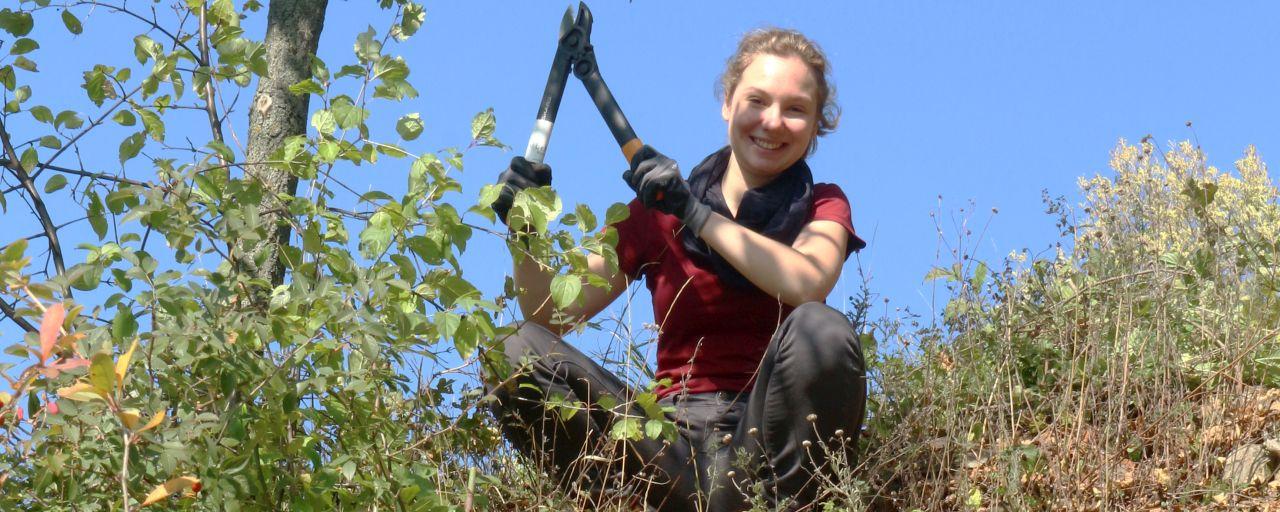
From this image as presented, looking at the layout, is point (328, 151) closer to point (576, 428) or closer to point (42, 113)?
point (42, 113)

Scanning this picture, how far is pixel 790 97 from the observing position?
389 centimetres

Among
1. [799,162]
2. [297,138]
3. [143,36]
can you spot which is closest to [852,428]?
[799,162]

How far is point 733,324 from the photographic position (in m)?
A: 3.75

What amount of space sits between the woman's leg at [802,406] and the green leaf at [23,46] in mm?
1825

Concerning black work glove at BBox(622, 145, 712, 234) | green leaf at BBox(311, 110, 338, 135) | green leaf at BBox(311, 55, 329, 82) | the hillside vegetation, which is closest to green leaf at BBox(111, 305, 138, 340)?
the hillside vegetation

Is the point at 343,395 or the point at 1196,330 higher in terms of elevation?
the point at 1196,330

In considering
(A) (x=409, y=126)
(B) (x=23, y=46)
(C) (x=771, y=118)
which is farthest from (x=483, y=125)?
(C) (x=771, y=118)

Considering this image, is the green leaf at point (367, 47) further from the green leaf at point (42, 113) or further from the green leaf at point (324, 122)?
the green leaf at point (42, 113)

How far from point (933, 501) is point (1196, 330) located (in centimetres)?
123

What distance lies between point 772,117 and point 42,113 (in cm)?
191

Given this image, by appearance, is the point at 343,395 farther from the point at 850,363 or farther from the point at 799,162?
the point at 799,162

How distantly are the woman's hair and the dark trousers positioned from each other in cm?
93

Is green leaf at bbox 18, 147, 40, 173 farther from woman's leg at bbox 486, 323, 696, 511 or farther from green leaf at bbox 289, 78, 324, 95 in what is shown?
woman's leg at bbox 486, 323, 696, 511

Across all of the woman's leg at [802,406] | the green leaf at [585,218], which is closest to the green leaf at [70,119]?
the green leaf at [585,218]
